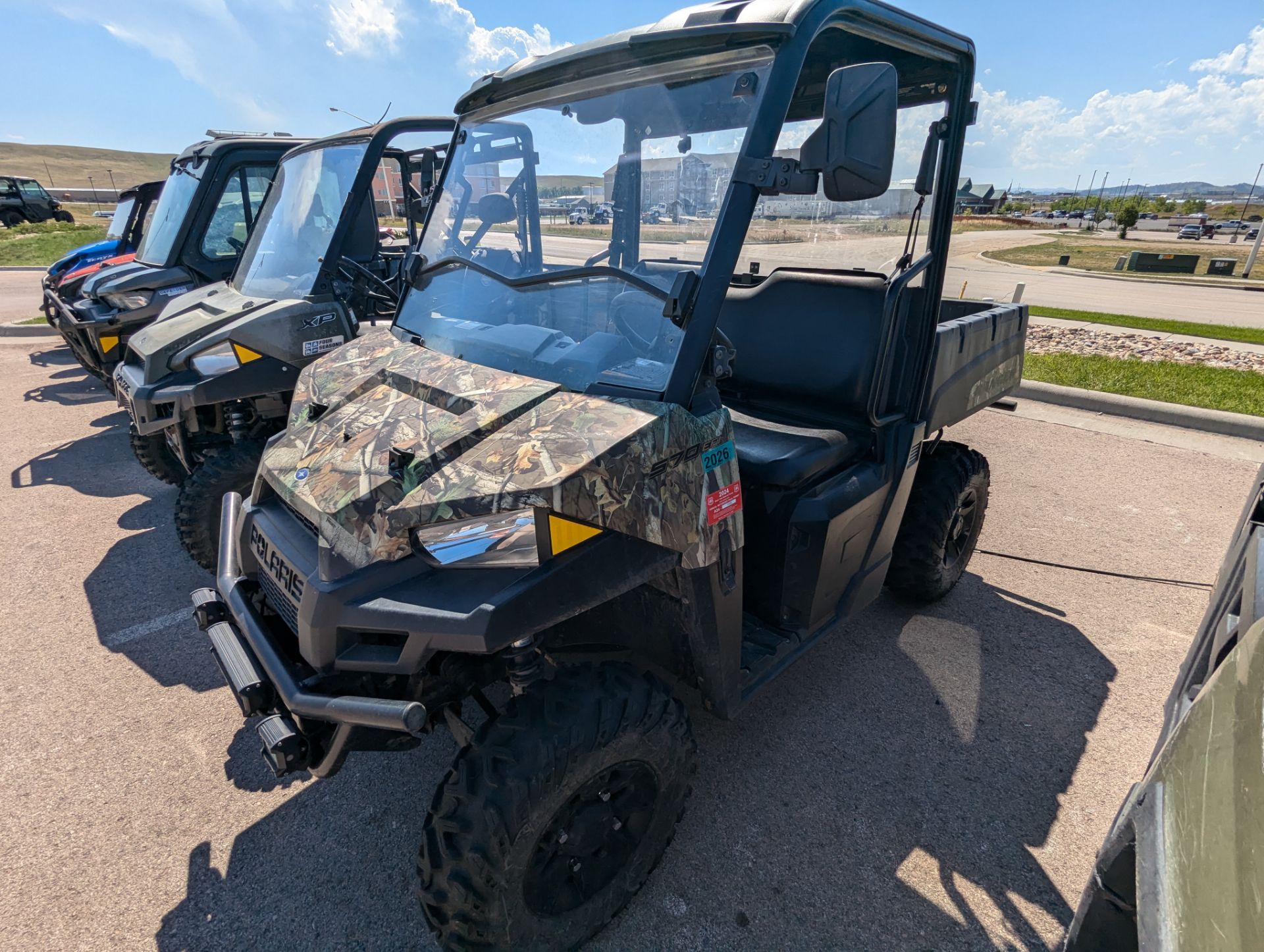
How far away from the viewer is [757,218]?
103 inches

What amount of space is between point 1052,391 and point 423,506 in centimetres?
781

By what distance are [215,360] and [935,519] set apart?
4103mm

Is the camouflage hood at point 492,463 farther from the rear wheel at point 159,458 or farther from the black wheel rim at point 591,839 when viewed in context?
the rear wheel at point 159,458

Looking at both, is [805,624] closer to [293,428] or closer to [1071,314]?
[293,428]

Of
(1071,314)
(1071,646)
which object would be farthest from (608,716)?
(1071,314)

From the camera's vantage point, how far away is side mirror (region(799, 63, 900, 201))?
5.69ft

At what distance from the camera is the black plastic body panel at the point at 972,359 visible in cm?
314

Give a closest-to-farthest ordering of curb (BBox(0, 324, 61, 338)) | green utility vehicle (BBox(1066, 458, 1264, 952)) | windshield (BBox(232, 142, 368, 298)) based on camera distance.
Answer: green utility vehicle (BBox(1066, 458, 1264, 952)) → windshield (BBox(232, 142, 368, 298)) → curb (BBox(0, 324, 61, 338))

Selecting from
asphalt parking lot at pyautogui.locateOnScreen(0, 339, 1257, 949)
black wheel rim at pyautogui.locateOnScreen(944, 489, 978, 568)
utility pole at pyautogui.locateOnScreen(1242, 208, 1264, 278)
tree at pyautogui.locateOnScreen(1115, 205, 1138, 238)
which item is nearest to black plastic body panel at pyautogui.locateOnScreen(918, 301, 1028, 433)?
black wheel rim at pyautogui.locateOnScreen(944, 489, 978, 568)

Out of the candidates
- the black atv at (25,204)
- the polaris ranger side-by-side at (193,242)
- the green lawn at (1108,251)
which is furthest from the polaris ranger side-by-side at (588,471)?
the black atv at (25,204)

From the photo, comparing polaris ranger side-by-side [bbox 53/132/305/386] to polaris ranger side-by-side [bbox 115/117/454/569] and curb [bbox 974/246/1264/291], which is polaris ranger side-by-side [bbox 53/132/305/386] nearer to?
polaris ranger side-by-side [bbox 115/117/454/569]

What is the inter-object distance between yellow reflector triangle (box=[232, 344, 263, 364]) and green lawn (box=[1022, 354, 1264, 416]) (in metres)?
7.70

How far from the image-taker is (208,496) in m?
3.68

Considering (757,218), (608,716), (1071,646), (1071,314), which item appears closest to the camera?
(608,716)
